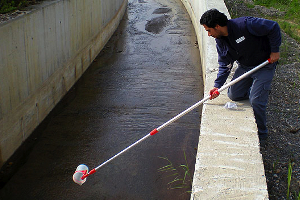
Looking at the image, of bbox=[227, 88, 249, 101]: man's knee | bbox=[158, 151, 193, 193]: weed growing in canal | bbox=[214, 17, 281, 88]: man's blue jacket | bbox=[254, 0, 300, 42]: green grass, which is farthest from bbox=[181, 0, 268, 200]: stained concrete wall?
bbox=[254, 0, 300, 42]: green grass

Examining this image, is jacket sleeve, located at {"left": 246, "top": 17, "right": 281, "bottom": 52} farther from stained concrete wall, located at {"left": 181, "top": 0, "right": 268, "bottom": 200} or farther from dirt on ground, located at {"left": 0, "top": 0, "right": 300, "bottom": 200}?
dirt on ground, located at {"left": 0, "top": 0, "right": 300, "bottom": 200}

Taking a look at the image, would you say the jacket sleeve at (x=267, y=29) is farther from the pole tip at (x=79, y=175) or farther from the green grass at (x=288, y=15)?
the green grass at (x=288, y=15)

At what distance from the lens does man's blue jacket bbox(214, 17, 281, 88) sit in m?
4.40

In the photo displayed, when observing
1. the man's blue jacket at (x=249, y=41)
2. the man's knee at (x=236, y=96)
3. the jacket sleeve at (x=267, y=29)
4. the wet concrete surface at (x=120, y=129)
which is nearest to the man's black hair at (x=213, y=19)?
the man's blue jacket at (x=249, y=41)

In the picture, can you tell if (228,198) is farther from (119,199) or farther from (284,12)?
(284,12)

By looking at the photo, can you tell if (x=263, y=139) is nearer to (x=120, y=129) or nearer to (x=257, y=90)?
(x=257, y=90)

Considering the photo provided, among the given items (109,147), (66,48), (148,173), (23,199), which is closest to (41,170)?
(23,199)

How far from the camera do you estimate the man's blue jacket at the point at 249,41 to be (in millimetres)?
4402

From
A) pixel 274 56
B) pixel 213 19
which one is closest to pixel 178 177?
pixel 274 56

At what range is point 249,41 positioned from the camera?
15.0 feet

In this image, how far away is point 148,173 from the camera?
5711mm

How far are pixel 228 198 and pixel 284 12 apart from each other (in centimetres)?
1020

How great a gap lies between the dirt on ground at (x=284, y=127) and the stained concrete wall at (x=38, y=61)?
12.5 feet

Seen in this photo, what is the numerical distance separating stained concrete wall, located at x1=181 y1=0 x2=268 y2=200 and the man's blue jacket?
24.1 inches
